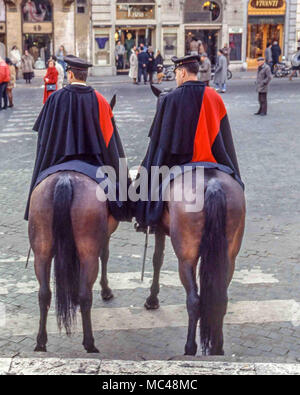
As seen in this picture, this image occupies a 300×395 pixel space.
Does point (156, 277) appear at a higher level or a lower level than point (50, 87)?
lower

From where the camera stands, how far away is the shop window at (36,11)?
3512 cm

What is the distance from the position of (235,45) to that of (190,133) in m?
32.6

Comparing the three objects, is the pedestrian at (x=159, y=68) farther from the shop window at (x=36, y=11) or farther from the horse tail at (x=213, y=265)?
the horse tail at (x=213, y=265)

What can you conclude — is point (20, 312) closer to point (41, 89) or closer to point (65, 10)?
point (41, 89)

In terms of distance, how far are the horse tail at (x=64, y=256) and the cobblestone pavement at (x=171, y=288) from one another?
39cm

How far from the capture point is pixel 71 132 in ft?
17.0

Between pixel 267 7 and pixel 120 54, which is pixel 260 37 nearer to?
pixel 267 7

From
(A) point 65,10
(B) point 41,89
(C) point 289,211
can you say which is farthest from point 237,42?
(C) point 289,211

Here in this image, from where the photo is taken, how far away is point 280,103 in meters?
22.1

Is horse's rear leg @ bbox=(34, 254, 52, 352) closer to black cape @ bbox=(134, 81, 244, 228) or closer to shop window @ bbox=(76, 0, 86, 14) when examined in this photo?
black cape @ bbox=(134, 81, 244, 228)

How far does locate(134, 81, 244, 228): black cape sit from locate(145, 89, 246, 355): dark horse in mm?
359

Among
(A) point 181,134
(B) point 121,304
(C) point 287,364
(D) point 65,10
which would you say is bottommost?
(B) point 121,304

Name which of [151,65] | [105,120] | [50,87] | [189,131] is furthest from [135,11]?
[189,131]

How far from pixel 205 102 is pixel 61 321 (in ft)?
7.01
